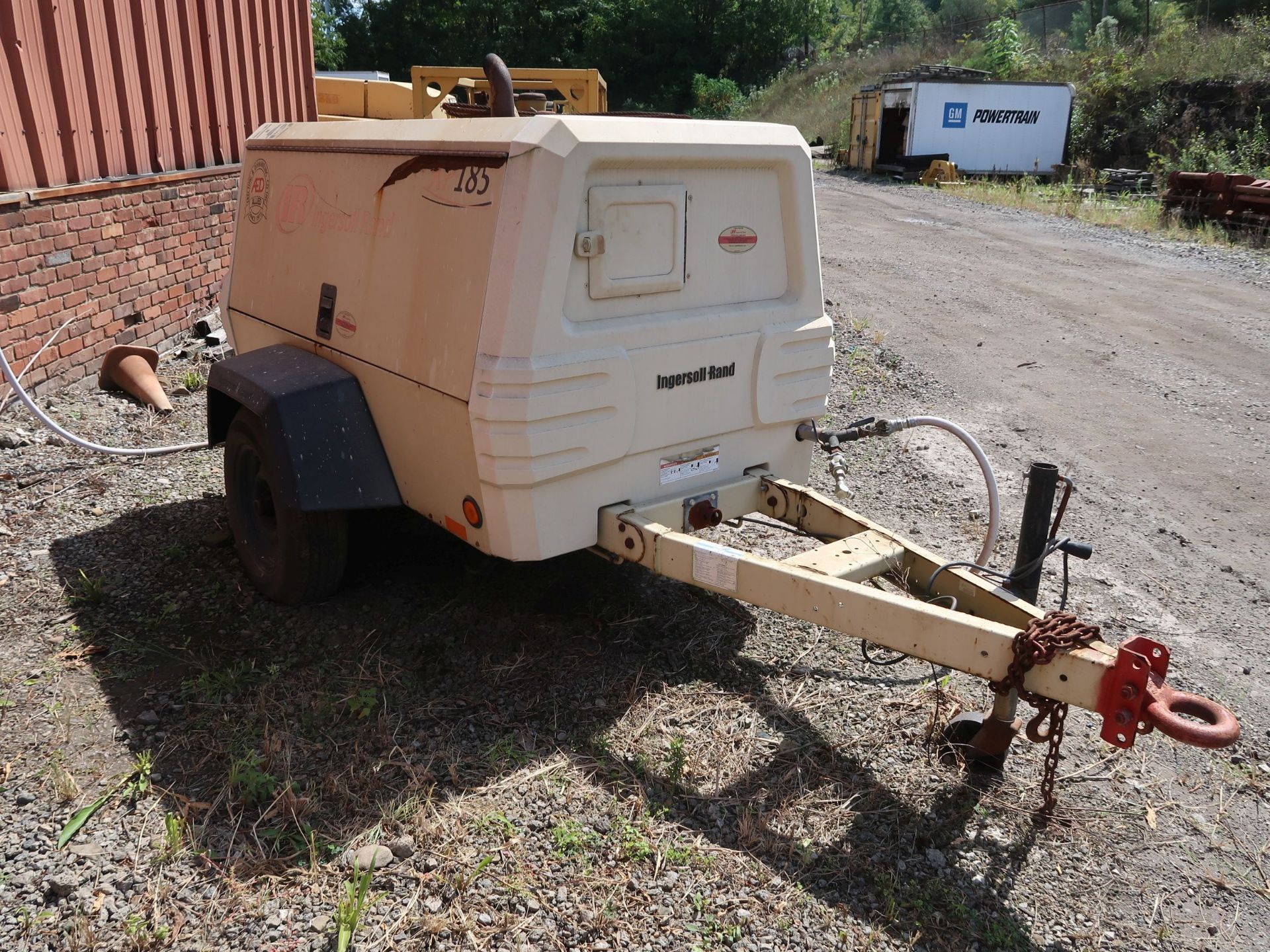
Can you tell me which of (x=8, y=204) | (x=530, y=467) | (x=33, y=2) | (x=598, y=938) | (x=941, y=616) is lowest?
(x=598, y=938)

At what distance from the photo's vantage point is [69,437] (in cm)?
572

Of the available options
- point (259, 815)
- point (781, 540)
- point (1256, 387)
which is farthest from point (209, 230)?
point (1256, 387)

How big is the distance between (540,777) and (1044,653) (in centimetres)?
164

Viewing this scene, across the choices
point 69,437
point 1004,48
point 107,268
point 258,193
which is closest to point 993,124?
point 1004,48

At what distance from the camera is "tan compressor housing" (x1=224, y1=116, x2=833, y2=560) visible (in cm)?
330

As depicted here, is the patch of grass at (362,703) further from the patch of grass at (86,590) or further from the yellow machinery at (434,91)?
the yellow machinery at (434,91)

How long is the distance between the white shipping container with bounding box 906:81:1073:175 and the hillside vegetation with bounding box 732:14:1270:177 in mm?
1190

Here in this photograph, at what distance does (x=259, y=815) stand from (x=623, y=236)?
221 cm

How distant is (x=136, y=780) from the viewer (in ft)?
10.9

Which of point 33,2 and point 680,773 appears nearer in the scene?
point 680,773

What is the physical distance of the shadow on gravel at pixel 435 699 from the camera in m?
3.11

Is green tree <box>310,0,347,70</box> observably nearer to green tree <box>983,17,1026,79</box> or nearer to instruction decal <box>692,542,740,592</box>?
green tree <box>983,17,1026,79</box>

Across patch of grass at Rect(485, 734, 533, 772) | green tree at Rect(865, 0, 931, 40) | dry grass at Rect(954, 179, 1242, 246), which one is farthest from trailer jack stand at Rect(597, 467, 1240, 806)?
green tree at Rect(865, 0, 931, 40)

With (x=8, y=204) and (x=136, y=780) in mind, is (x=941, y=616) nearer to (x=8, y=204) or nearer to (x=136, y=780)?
(x=136, y=780)
